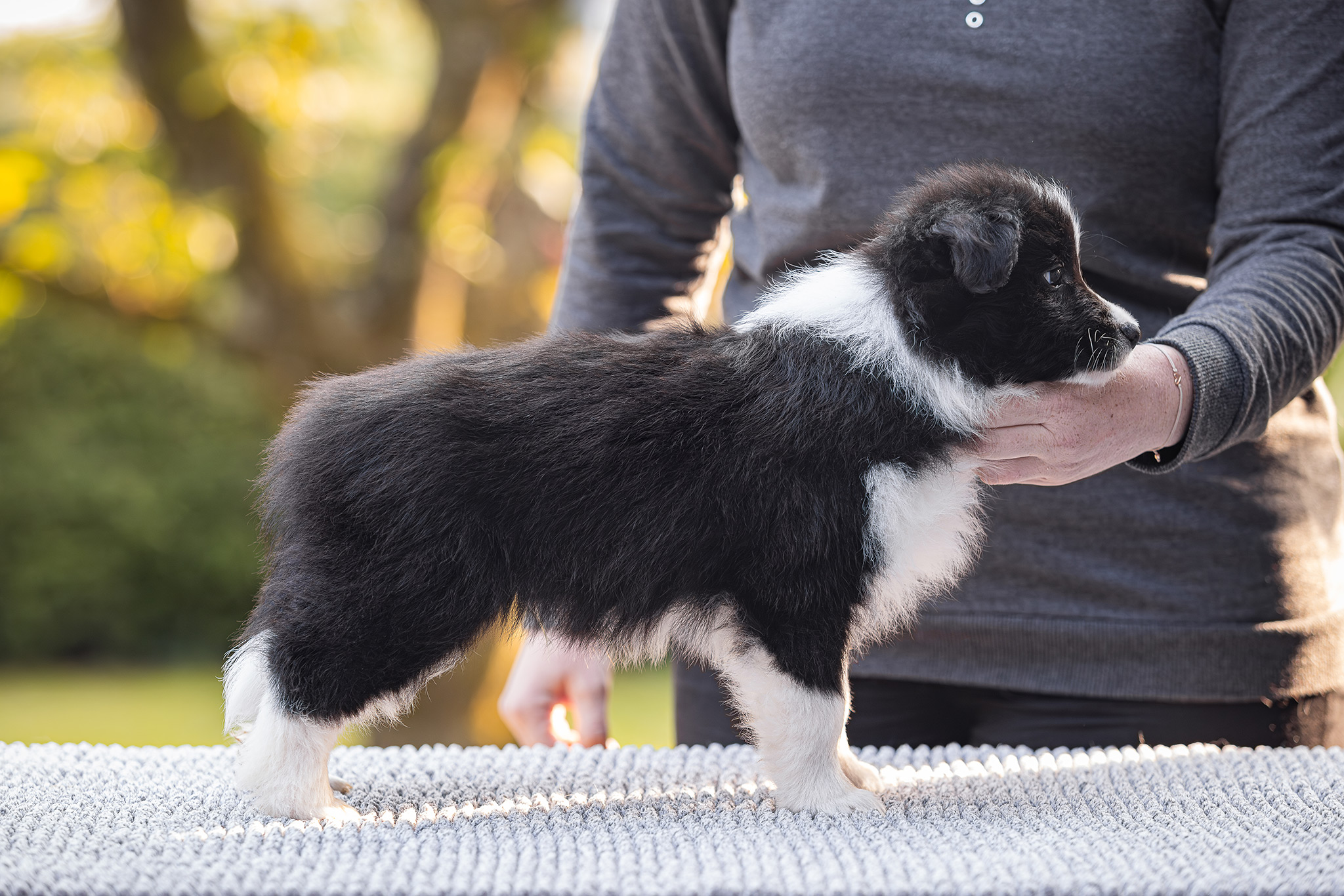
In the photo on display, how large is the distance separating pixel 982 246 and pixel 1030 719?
52.7 inches

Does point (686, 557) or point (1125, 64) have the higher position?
point (1125, 64)

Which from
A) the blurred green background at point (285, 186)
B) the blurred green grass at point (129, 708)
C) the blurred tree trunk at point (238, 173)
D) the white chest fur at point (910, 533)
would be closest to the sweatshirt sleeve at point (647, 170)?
the white chest fur at point (910, 533)

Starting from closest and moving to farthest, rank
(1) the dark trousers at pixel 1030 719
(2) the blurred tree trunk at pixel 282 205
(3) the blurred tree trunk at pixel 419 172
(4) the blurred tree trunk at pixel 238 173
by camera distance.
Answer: (1) the dark trousers at pixel 1030 719, (4) the blurred tree trunk at pixel 238 173, (2) the blurred tree trunk at pixel 282 205, (3) the blurred tree trunk at pixel 419 172

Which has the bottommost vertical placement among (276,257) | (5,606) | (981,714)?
(5,606)

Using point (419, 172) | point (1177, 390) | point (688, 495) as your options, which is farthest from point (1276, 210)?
point (419, 172)

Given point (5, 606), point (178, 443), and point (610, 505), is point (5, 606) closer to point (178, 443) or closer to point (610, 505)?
point (178, 443)

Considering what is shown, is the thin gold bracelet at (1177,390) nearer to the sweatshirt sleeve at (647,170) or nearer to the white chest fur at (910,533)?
the white chest fur at (910,533)

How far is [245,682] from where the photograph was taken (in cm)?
221

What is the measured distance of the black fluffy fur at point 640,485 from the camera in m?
2.12

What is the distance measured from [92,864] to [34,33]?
582 cm

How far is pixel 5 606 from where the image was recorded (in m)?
11.6

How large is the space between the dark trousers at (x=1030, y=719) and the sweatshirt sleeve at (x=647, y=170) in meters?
1.02

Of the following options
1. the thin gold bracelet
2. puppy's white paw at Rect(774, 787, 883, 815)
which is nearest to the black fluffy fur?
the thin gold bracelet

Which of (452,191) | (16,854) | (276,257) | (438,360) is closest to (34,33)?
(276,257)
